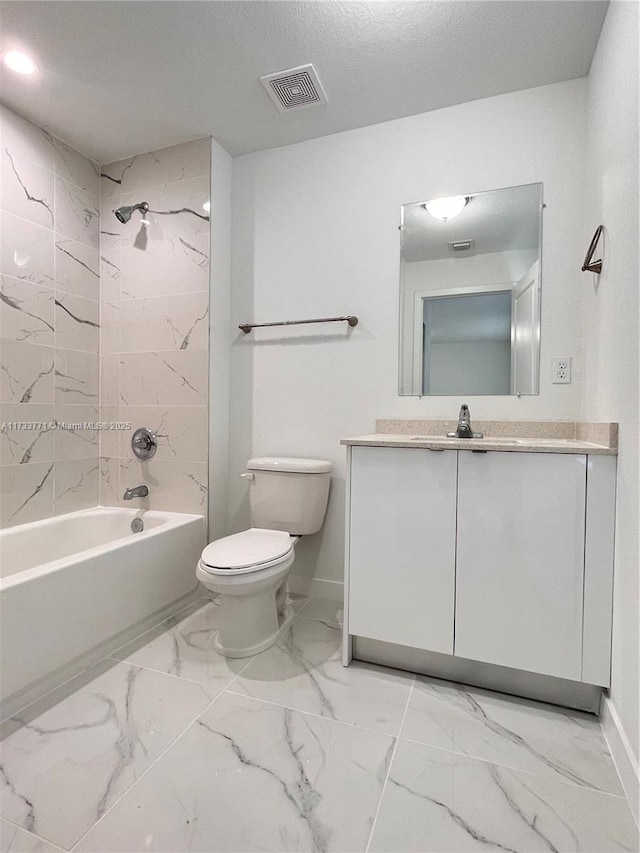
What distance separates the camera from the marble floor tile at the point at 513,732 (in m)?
1.16

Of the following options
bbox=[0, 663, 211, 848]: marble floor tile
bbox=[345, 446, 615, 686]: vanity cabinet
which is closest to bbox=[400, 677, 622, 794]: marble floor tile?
bbox=[345, 446, 615, 686]: vanity cabinet

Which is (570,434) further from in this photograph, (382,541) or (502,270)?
(382,541)

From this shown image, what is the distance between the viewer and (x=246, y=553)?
167 centimetres

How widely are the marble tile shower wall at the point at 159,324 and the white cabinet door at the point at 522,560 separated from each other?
4.60 ft

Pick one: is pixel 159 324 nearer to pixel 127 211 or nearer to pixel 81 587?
pixel 127 211

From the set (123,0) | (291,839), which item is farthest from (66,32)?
(291,839)

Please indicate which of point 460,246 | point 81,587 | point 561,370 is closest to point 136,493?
point 81,587

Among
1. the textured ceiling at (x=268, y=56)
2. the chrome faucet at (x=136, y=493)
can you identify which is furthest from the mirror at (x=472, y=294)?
the chrome faucet at (x=136, y=493)

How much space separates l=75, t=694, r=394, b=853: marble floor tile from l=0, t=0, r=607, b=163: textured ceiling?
2.39 m

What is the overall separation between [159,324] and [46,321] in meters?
0.55

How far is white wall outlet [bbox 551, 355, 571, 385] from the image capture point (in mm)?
1790

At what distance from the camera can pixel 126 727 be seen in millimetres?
1286

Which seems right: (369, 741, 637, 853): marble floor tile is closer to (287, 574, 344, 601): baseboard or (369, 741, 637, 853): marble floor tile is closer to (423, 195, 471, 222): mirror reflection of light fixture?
(287, 574, 344, 601): baseboard

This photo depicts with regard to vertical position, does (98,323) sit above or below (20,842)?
above
